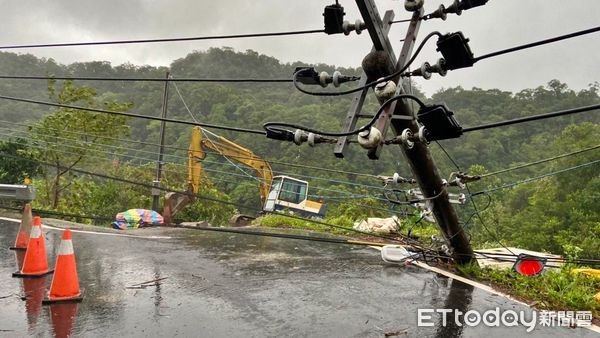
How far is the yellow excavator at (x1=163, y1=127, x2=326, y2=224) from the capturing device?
1745cm

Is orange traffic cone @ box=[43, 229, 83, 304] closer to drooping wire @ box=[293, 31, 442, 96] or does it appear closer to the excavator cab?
drooping wire @ box=[293, 31, 442, 96]

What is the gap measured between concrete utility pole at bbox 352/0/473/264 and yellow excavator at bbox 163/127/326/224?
10.9 meters

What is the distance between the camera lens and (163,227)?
39.5ft

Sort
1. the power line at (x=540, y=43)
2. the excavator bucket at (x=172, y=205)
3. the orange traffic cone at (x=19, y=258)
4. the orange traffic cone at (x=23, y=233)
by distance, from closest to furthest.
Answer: the power line at (x=540, y=43) → the orange traffic cone at (x=19, y=258) → the orange traffic cone at (x=23, y=233) → the excavator bucket at (x=172, y=205)

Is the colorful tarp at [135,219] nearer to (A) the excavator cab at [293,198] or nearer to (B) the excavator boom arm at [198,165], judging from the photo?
(B) the excavator boom arm at [198,165]

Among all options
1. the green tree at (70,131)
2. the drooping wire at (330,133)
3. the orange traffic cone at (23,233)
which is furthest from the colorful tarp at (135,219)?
the drooping wire at (330,133)

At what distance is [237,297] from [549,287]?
4.64 m

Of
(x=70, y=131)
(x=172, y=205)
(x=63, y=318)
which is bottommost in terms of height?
(x=63, y=318)

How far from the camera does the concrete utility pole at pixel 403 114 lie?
4.27 m

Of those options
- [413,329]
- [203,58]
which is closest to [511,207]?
[413,329]

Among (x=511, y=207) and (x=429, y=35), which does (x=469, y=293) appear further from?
(x=511, y=207)

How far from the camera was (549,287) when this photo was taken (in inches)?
243

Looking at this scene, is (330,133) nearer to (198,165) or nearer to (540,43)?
(540,43)

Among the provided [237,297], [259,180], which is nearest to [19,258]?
[237,297]
